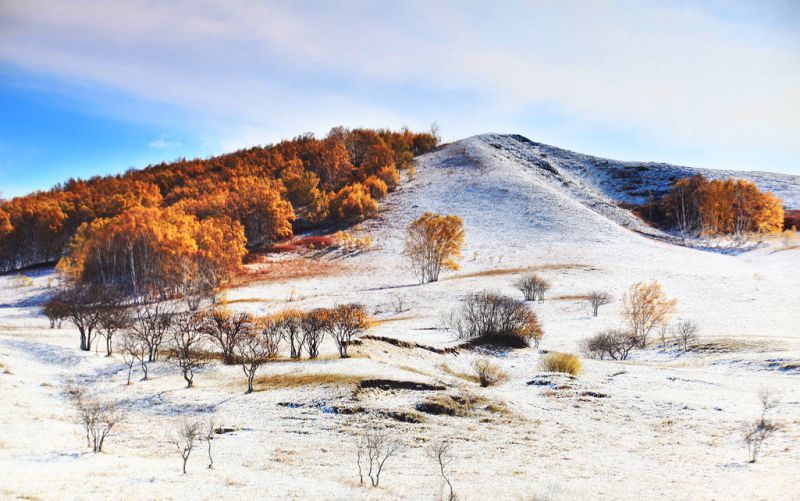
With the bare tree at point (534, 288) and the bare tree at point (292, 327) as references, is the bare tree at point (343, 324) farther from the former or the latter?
the bare tree at point (534, 288)

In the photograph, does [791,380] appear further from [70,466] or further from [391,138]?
[391,138]

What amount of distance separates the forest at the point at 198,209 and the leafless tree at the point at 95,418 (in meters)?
41.7

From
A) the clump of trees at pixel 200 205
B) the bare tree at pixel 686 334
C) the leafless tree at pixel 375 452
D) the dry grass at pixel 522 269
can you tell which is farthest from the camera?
the clump of trees at pixel 200 205

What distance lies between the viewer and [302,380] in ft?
106

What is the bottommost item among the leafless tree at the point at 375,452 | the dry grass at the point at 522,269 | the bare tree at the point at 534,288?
the leafless tree at the point at 375,452

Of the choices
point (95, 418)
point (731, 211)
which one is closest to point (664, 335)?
→ point (95, 418)

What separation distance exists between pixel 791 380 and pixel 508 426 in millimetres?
18972

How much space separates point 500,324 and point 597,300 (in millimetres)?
16040

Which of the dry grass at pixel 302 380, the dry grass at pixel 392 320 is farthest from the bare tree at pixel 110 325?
the dry grass at pixel 392 320

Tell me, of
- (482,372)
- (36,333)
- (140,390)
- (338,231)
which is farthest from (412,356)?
(338,231)

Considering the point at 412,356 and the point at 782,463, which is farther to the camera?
the point at 412,356

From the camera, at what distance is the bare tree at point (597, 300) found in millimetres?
54697

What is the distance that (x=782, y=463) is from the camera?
19.2 m

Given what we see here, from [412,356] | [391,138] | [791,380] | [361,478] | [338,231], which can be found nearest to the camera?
[361,478]
